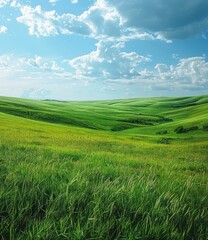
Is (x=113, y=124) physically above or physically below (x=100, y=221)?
below

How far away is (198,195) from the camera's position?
5.09m

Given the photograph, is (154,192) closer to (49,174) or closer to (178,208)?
(178,208)

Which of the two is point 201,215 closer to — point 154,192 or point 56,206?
point 154,192

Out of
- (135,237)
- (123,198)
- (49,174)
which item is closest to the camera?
(135,237)

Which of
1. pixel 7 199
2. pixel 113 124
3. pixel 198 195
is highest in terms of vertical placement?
pixel 7 199

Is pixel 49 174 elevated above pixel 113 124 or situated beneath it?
elevated above

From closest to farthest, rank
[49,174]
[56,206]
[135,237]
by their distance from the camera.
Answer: [135,237], [56,206], [49,174]

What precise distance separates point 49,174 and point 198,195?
2575 mm

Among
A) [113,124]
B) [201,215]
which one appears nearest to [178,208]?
[201,215]

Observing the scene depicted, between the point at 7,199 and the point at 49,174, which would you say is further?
the point at 49,174

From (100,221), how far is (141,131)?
312 feet

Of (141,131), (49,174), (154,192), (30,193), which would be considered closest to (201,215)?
(154,192)

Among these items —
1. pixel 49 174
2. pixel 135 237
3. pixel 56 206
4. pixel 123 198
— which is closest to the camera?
pixel 135 237

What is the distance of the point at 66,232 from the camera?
3.40 meters
